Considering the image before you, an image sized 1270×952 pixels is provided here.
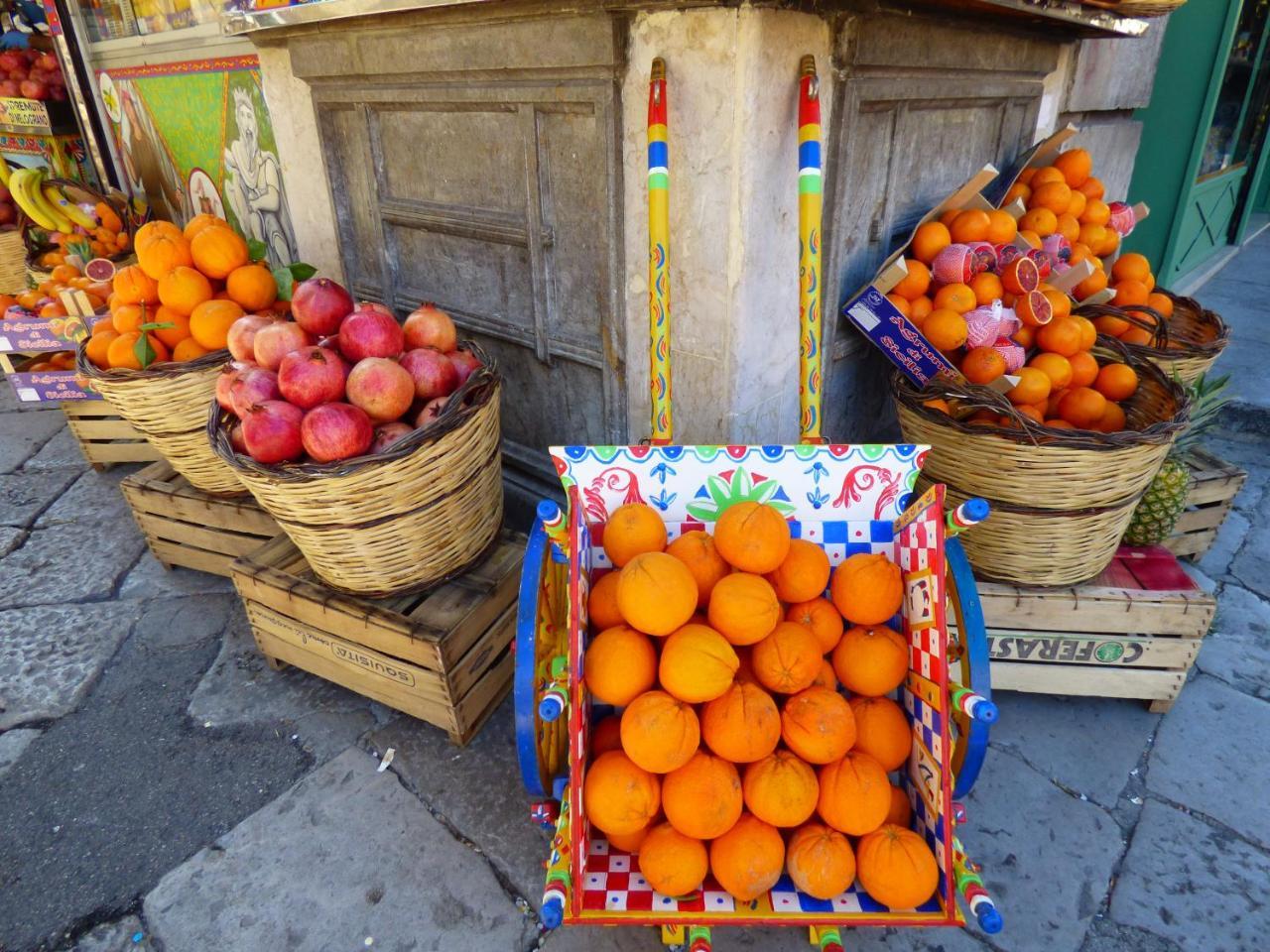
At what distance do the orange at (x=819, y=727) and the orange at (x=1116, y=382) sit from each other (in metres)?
1.64

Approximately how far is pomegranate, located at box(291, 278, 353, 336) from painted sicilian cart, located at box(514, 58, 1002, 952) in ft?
3.50

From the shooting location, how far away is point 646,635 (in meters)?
1.48

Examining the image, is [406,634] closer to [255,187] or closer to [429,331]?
[429,331]

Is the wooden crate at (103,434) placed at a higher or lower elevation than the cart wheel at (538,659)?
lower

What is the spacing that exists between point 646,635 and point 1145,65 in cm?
512

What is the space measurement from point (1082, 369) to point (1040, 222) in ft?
2.34

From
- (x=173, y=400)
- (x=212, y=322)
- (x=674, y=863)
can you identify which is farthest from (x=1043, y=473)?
(x=173, y=400)

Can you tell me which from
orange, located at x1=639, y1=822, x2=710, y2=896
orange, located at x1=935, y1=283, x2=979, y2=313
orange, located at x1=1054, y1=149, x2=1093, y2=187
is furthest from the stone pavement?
orange, located at x1=1054, y1=149, x2=1093, y2=187

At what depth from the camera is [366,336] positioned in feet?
6.79

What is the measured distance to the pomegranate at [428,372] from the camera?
2080mm

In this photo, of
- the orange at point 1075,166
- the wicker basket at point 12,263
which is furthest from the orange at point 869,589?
the wicker basket at point 12,263

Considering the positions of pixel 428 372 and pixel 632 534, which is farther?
pixel 428 372

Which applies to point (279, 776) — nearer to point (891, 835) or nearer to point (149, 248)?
point (891, 835)

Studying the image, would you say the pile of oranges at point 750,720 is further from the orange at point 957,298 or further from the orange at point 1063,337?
the orange at point 1063,337
